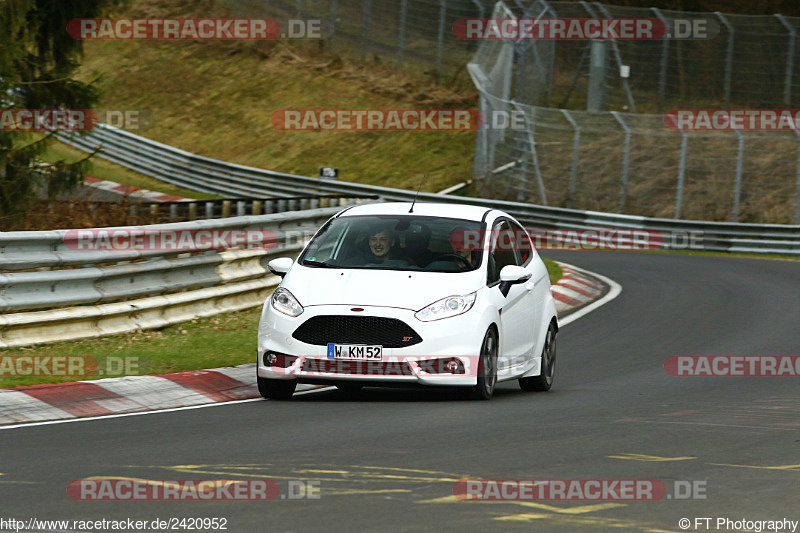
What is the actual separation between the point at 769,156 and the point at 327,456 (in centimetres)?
3242

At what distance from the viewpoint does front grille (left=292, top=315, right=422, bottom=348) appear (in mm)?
10398

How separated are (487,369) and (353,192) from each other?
3009cm

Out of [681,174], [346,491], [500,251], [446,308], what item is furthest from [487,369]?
[681,174]

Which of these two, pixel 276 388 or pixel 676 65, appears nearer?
pixel 276 388

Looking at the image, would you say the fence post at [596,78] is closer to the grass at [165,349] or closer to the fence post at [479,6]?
the fence post at [479,6]

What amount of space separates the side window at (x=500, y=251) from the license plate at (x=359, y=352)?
1234 millimetres

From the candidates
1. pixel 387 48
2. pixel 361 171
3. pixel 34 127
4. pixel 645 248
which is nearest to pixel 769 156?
pixel 645 248

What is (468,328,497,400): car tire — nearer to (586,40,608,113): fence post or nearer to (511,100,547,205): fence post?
(511,100,547,205): fence post

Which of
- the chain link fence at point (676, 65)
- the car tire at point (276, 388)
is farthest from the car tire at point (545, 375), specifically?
the chain link fence at point (676, 65)

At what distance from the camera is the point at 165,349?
12734 mm

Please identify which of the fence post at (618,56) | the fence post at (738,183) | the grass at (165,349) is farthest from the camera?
the fence post at (618,56)

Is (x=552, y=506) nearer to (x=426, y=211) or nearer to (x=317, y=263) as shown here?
(x=317, y=263)

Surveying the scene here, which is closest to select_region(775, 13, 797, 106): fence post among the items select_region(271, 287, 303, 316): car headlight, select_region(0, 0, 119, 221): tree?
select_region(0, 0, 119, 221): tree

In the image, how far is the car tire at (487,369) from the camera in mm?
10695
